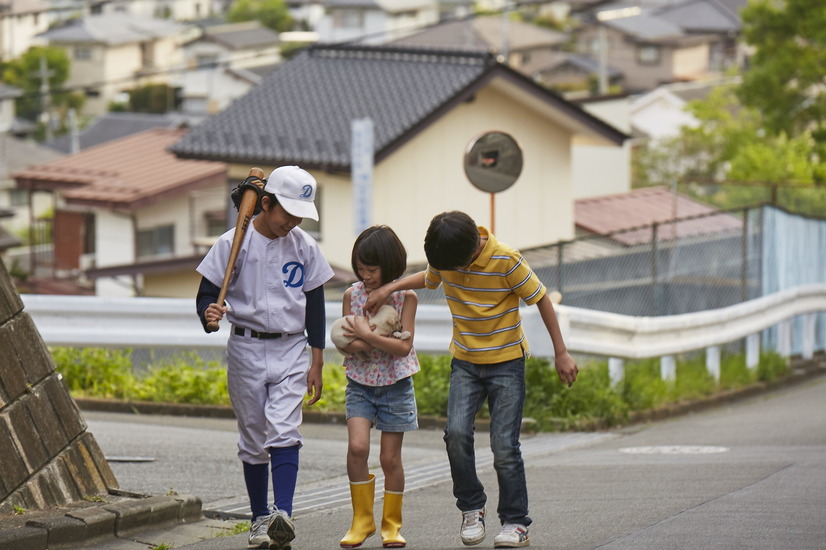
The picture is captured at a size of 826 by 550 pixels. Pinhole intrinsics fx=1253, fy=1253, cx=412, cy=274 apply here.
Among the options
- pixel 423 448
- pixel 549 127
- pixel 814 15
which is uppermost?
pixel 814 15

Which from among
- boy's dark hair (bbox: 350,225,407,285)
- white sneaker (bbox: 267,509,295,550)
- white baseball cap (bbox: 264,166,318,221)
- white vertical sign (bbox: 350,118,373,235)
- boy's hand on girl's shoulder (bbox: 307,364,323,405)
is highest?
white vertical sign (bbox: 350,118,373,235)

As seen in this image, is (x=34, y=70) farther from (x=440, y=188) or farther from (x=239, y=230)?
(x=239, y=230)

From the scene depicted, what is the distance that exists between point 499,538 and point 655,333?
6.06 metres

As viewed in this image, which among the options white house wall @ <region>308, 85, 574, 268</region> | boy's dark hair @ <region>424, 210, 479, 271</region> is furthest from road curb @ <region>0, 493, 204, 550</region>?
white house wall @ <region>308, 85, 574, 268</region>

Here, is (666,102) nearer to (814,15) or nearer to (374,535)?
(814,15)

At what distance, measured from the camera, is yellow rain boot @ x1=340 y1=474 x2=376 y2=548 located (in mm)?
5426

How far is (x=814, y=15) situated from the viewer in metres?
30.9

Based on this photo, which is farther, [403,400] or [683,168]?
[683,168]

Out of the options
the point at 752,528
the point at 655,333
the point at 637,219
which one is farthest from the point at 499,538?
the point at 637,219

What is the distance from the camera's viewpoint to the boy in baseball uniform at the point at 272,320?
5309mm

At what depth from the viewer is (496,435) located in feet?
17.8

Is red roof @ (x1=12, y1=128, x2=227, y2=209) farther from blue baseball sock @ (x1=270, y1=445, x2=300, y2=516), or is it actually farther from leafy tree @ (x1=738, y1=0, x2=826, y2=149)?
blue baseball sock @ (x1=270, y1=445, x2=300, y2=516)

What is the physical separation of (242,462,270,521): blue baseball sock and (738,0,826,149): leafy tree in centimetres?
2847

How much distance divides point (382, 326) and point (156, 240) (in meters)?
29.3
